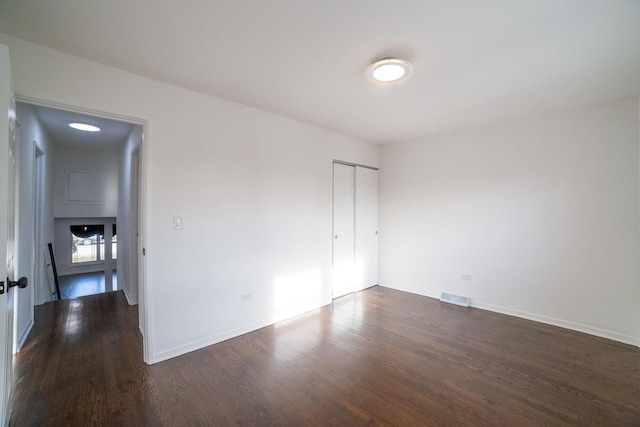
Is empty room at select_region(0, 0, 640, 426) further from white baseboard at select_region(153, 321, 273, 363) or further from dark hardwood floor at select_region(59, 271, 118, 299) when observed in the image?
dark hardwood floor at select_region(59, 271, 118, 299)

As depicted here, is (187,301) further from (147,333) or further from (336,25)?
(336,25)

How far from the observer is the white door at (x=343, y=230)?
4.30 metres

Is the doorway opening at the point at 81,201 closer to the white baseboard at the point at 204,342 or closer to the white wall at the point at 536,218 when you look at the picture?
the white baseboard at the point at 204,342

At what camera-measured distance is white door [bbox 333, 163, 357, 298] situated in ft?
14.1

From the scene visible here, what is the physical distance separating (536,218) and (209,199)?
397cm

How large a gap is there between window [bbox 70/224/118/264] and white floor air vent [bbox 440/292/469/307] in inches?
283

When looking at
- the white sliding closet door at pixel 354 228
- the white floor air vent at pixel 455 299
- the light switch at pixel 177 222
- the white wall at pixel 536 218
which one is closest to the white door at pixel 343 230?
the white sliding closet door at pixel 354 228

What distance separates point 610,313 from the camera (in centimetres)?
298

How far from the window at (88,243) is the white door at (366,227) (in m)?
5.84

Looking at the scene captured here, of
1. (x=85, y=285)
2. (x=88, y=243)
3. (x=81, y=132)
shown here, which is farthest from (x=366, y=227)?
(x=88, y=243)

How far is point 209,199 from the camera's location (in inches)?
111

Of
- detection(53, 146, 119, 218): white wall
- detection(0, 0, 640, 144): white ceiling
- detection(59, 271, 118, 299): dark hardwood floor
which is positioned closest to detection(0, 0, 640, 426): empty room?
detection(0, 0, 640, 144): white ceiling

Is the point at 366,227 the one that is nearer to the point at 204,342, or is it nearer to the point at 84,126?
the point at 204,342

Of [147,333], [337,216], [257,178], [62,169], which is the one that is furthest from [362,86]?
[62,169]
